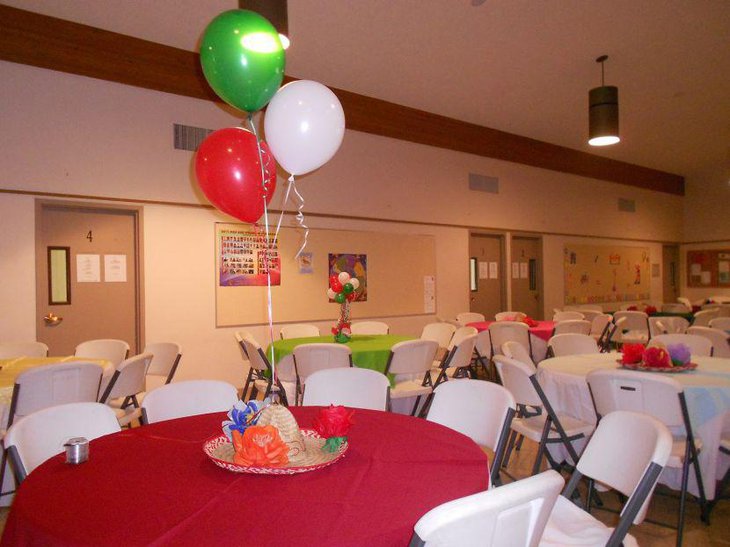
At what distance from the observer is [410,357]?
3854 mm

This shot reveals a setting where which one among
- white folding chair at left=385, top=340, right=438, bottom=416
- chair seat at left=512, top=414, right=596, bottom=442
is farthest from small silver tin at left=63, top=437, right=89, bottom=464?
white folding chair at left=385, top=340, right=438, bottom=416

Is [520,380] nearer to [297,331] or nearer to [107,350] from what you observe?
[297,331]

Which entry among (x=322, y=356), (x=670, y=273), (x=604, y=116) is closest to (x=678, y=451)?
(x=322, y=356)

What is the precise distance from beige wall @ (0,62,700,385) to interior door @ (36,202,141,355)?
0.14 m

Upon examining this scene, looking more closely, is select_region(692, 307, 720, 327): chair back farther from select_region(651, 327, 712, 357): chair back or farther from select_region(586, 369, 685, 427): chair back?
select_region(586, 369, 685, 427): chair back

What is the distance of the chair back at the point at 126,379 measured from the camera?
10.6 feet

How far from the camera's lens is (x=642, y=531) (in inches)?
104

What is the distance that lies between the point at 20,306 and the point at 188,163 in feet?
6.94

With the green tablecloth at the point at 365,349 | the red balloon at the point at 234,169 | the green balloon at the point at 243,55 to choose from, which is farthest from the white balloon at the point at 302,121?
the green tablecloth at the point at 365,349

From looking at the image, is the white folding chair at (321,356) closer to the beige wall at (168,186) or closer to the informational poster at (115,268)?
the beige wall at (168,186)

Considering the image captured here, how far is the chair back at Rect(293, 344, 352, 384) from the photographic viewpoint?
368 cm

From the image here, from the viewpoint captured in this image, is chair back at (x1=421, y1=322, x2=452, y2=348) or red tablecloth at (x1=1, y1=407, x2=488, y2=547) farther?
chair back at (x1=421, y1=322, x2=452, y2=348)

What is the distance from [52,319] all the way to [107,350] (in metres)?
0.89

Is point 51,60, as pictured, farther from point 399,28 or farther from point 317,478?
point 317,478
